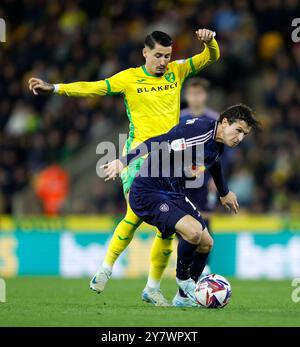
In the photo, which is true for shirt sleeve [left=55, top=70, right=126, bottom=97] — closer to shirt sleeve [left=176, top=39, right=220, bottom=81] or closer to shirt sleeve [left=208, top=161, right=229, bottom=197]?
shirt sleeve [left=176, top=39, right=220, bottom=81]

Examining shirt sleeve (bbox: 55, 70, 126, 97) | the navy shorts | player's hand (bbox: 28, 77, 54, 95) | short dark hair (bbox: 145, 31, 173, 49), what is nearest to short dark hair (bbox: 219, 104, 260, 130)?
the navy shorts

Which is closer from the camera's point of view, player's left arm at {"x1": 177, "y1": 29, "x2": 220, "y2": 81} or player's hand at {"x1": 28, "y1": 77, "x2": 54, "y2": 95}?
Answer: player's hand at {"x1": 28, "y1": 77, "x2": 54, "y2": 95}

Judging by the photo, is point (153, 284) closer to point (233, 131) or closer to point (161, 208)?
point (161, 208)

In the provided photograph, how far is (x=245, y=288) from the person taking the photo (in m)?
12.0

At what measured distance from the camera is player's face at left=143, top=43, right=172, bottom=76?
31.2ft

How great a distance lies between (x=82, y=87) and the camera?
30.9 ft

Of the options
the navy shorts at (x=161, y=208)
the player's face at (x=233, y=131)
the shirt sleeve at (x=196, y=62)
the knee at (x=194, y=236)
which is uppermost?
the shirt sleeve at (x=196, y=62)

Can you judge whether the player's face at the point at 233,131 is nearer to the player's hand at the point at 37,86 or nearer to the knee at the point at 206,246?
the knee at the point at 206,246

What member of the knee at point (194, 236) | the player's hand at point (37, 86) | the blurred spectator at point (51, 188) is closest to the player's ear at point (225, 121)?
the knee at point (194, 236)

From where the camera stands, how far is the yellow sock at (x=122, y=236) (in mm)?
9469

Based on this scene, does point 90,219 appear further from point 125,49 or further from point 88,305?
point 88,305

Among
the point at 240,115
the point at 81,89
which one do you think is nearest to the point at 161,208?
the point at 240,115

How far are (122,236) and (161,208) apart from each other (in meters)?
0.85

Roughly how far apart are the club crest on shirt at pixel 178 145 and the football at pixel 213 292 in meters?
1.23
